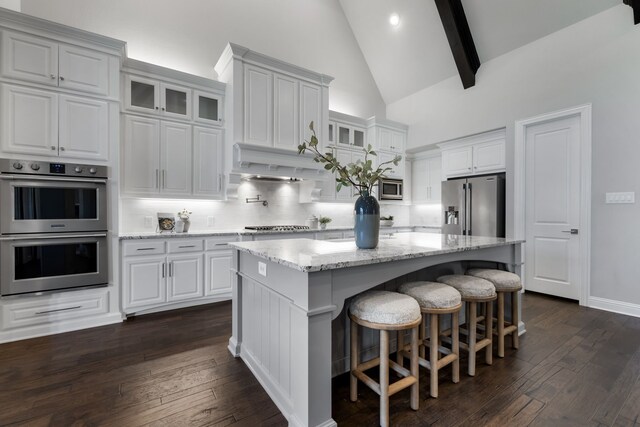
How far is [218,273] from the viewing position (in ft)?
11.2

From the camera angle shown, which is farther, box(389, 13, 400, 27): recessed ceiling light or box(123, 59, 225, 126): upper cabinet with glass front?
box(389, 13, 400, 27): recessed ceiling light

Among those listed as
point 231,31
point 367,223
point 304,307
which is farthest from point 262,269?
point 231,31

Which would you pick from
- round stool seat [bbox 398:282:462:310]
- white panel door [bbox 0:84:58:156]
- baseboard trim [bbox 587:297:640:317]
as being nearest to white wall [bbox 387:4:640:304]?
baseboard trim [bbox 587:297:640:317]

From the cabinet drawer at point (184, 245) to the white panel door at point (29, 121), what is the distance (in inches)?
52.0

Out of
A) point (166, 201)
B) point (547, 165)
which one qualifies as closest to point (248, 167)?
point (166, 201)

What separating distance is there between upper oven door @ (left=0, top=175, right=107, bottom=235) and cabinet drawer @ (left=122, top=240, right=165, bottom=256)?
0.98ft

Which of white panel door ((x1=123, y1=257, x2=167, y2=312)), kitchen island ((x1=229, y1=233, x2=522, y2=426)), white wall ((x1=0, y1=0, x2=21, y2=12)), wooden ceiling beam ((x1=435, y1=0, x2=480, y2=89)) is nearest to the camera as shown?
kitchen island ((x1=229, y1=233, x2=522, y2=426))

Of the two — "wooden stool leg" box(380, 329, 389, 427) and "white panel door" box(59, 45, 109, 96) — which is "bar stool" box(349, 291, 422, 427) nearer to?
"wooden stool leg" box(380, 329, 389, 427)

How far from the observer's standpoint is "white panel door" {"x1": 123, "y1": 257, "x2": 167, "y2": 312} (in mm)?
2912

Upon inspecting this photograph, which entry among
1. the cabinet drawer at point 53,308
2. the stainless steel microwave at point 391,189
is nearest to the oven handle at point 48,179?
the cabinet drawer at point 53,308

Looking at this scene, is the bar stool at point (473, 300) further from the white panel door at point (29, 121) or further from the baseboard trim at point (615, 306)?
the white panel door at point (29, 121)

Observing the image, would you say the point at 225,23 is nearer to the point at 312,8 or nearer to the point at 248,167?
the point at 312,8

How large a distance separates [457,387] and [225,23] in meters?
5.04

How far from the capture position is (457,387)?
1768 millimetres
